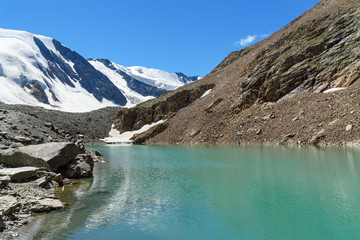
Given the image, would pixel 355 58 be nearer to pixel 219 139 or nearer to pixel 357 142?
pixel 357 142

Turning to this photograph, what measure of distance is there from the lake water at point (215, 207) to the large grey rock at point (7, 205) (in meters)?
1.13

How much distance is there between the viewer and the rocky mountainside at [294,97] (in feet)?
143

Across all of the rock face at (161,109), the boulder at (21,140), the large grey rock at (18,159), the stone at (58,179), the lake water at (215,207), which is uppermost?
the rock face at (161,109)

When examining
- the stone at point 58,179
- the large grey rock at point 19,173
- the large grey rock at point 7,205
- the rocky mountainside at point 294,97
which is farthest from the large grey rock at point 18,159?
the rocky mountainside at point 294,97

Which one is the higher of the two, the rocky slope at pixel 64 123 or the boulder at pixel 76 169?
the rocky slope at pixel 64 123

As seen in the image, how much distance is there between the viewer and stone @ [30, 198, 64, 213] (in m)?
12.8

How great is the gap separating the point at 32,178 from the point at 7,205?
614cm

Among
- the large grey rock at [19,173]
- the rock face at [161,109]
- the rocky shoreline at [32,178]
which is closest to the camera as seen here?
the rocky shoreline at [32,178]

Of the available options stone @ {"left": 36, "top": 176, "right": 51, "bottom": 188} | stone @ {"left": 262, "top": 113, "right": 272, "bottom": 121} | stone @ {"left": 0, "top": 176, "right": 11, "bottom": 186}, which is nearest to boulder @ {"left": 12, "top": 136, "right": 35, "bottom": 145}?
stone @ {"left": 36, "top": 176, "right": 51, "bottom": 188}

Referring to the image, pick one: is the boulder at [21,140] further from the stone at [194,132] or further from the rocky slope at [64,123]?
the stone at [194,132]

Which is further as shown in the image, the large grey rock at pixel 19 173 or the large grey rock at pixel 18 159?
the large grey rock at pixel 18 159

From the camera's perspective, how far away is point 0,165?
18078 millimetres

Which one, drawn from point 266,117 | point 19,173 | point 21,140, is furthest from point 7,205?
point 266,117

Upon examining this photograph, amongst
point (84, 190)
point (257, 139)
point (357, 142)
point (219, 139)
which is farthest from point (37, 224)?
point (219, 139)
